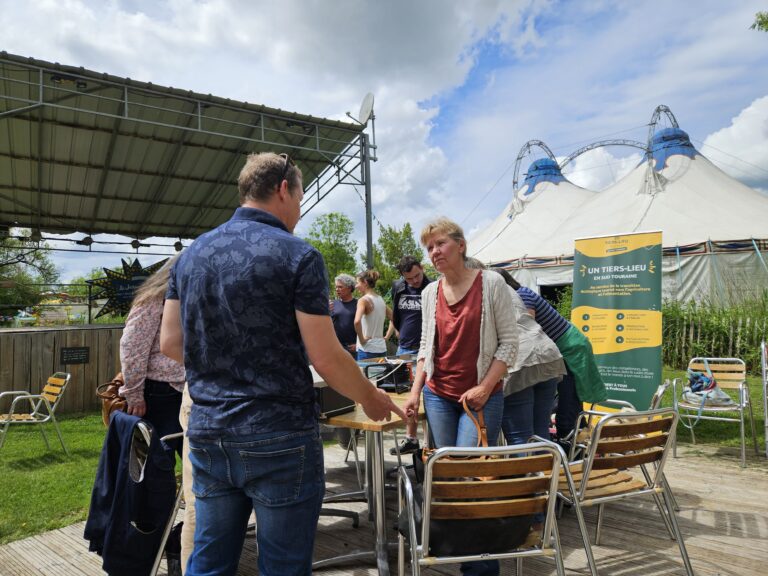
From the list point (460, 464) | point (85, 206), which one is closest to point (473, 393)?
point (460, 464)

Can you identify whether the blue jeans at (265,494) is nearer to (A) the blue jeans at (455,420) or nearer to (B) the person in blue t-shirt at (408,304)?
(A) the blue jeans at (455,420)

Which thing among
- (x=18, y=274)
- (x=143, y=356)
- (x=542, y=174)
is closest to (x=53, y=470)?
(x=143, y=356)

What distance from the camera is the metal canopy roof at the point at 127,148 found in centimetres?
870

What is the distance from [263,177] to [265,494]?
93cm

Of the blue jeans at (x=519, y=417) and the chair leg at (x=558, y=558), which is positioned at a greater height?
the blue jeans at (x=519, y=417)

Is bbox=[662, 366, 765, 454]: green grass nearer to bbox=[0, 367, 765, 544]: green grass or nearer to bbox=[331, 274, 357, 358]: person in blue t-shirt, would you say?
bbox=[0, 367, 765, 544]: green grass

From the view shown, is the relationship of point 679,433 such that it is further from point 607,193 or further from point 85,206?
point 607,193

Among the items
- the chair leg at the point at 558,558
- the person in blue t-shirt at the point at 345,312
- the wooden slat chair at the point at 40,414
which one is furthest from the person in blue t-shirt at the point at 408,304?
the wooden slat chair at the point at 40,414

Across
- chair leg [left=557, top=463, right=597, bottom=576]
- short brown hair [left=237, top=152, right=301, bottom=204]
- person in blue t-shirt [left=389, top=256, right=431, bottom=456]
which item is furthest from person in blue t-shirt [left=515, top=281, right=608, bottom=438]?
short brown hair [left=237, top=152, right=301, bottom=204]

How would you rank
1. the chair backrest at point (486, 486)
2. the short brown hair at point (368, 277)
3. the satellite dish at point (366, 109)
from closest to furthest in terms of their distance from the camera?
1. the chair backrest at point (486, 486)
2. the short brown hair at point (368, 277)
3. the satellite dish at point (366, 109)

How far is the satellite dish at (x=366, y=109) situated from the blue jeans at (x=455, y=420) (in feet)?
28.9

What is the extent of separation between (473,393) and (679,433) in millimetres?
4648

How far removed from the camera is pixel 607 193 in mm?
21141

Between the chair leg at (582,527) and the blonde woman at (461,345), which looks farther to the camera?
the blonde woman at (461,345)
